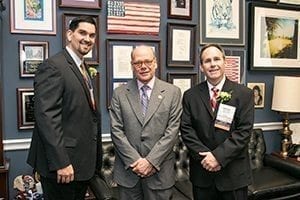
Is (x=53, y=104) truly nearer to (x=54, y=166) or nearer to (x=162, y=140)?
(x=54, y=166)

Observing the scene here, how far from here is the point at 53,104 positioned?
1875 mm

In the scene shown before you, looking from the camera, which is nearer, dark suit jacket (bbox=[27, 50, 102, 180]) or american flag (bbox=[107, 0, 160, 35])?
dark suit jacket (bbox=[27, 50, 102, 180])

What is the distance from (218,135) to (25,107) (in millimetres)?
1629

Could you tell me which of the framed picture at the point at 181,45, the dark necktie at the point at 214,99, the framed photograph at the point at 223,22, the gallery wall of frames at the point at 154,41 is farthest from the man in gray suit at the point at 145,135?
the framed photograph at the point at 223,22

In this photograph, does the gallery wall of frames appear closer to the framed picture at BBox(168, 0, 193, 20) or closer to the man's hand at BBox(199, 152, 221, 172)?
the framed picture at BBox(168, 0, 193, 20)

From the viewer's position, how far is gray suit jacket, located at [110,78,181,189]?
214 centimetres

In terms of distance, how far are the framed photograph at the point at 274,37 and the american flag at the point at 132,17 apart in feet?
3.77

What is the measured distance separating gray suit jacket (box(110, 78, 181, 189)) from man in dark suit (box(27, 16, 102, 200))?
0.16m

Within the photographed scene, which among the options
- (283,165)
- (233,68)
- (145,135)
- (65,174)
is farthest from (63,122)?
(283,165)

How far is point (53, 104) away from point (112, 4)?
5.02 ft

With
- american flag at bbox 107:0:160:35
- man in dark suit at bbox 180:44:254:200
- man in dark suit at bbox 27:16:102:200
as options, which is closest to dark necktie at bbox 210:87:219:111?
man in dark suit at bbox 180:44:254:200

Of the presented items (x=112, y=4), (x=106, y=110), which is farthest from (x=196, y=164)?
(x=112, y=4)

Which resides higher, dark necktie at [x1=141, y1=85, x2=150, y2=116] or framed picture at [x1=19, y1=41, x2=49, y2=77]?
framed picture at [x1=19, y1=41, x2=49, y2=77]

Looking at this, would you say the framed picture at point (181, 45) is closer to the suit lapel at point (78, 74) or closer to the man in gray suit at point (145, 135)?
the man in gray suit at point (145, 135)
